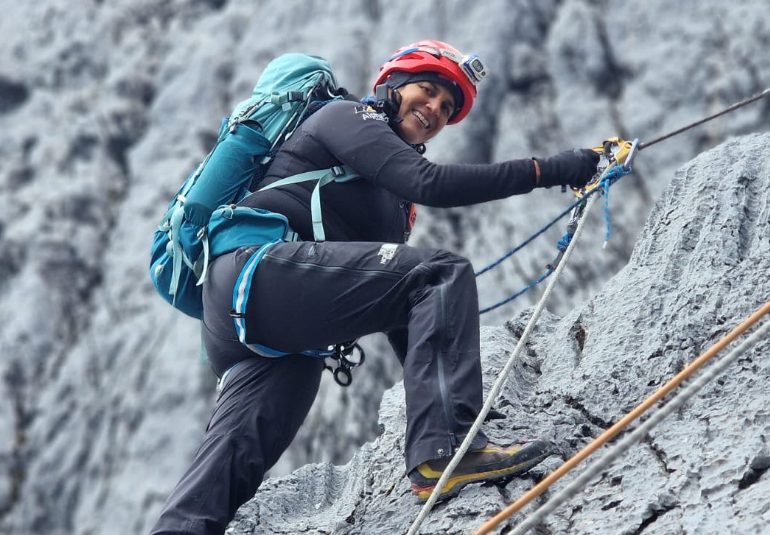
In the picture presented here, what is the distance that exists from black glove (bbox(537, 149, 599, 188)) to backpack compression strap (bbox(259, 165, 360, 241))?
102 centimetres

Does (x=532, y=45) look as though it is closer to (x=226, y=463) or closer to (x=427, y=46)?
(x=427, y=46)

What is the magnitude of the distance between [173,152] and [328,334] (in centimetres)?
1662

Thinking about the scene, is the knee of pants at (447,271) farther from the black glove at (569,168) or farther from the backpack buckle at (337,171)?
the backpack buckle at (337,171)

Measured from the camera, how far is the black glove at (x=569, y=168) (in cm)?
493

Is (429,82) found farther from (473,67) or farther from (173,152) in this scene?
(173,152)

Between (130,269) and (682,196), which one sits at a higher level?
(130,269)

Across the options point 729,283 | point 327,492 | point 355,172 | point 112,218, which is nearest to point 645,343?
point 729,283

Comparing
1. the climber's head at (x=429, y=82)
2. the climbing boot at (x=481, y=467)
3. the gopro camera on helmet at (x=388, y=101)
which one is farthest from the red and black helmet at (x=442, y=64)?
the climbing boot at (x=481, y=467)

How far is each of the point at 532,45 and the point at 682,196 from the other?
14.4m

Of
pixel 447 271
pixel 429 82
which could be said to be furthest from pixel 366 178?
pixel 429 82

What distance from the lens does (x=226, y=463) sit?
4.85 m

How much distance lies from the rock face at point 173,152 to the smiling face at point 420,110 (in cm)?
1026

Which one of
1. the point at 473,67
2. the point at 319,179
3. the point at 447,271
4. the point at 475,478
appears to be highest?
the point at 473,67

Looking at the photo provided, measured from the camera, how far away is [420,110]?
546 cm
